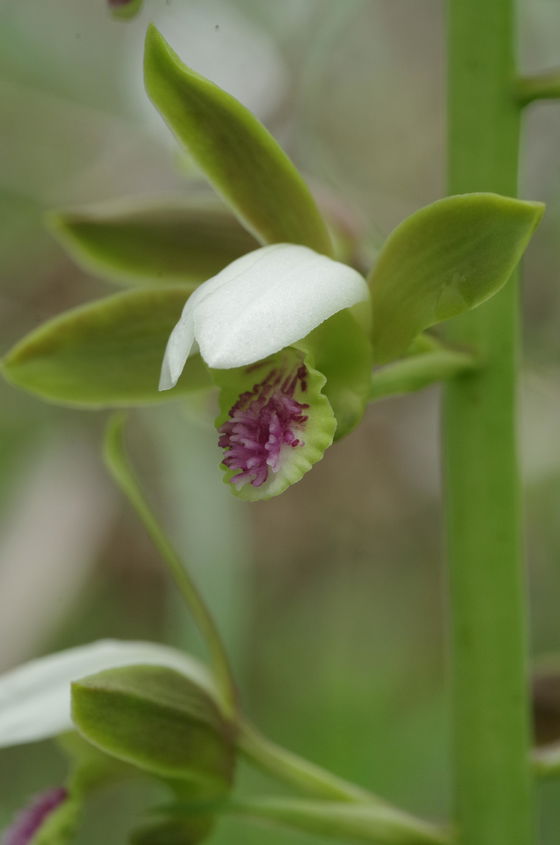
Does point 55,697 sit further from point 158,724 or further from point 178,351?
point 178,351

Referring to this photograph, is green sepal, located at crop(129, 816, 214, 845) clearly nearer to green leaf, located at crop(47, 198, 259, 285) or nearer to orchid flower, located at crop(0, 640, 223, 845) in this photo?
orchid flower, located at crop(0, 640, 223, 845)

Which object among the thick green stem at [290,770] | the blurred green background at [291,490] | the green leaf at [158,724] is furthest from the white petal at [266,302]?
the blurred green background at [291,490]

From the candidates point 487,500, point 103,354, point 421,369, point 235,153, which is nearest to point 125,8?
point 235,153

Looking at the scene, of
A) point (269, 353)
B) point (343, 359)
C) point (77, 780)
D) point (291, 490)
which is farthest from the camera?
point (291, 490)

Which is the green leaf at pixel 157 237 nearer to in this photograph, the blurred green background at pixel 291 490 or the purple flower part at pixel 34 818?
the purple flower part at pixel 34 818

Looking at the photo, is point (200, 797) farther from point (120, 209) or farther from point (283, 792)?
point (283, 792)

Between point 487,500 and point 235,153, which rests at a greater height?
point 235,153

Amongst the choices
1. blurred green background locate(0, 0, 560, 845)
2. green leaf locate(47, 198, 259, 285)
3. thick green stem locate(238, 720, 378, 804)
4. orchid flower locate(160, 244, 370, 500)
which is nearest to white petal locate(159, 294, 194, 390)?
orchid flower locate(160, 244, 370, 500)

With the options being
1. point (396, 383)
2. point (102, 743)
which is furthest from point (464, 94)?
point (102, 743)
